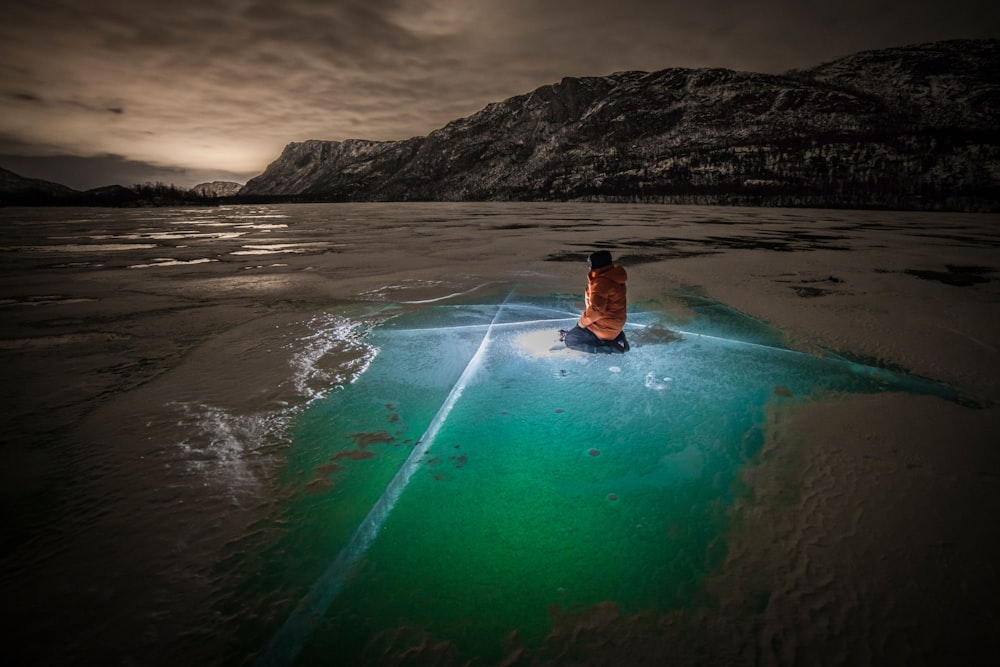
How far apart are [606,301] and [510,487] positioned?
2.85 m

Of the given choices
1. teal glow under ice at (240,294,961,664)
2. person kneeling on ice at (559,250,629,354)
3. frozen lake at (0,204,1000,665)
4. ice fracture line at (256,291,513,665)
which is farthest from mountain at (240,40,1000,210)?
ice fracture line at (256,291,513,665)

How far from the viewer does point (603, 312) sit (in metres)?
5.04

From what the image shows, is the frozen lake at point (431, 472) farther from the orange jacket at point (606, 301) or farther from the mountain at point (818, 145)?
the mountain at point (818, 145)

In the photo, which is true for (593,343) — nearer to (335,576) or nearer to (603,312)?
(603,312)

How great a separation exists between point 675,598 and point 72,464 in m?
4.23

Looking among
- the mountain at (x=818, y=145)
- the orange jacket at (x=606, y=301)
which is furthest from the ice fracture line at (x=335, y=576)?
the mountain at (x=818, y=145)

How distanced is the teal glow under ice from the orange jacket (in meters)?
0.38

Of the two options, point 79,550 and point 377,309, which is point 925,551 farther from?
point 377,309

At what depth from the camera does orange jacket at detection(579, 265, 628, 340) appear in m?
4.93

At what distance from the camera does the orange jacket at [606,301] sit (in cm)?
493

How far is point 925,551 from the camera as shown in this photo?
232 centimetres

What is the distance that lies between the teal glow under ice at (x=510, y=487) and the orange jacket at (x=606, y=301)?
376 mm

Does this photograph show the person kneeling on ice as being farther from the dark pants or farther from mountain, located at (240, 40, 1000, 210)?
mountain, located at (240, 40, 1000, 210)

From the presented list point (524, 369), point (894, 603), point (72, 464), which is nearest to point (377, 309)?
point (524, 369)
